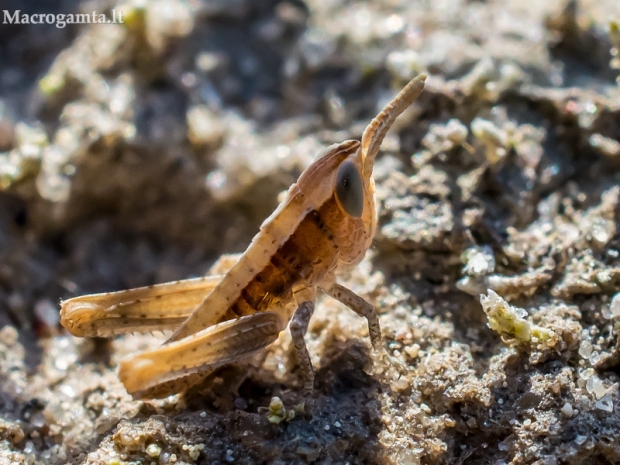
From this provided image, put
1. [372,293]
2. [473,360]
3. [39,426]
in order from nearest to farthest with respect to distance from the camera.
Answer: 1. [473,360]
2. [39,426]
3. [372,293]

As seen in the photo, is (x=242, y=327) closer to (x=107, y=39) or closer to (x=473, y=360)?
(x=473, y=360)

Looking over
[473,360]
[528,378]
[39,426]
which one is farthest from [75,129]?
[528,378]

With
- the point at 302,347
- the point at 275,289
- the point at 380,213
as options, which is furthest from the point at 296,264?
the point at 380,213

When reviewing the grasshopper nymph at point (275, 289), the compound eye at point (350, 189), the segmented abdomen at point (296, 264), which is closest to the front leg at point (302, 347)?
the grasshopper nymph at point (275, 289)

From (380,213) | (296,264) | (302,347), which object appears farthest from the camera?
(380,213)

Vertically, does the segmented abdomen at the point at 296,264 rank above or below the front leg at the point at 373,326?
above

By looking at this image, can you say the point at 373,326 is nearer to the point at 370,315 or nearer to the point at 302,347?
the point at 370,315

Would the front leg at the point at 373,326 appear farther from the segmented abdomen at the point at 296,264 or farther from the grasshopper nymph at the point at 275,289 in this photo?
the segmented abdomen at the point at 296,264
